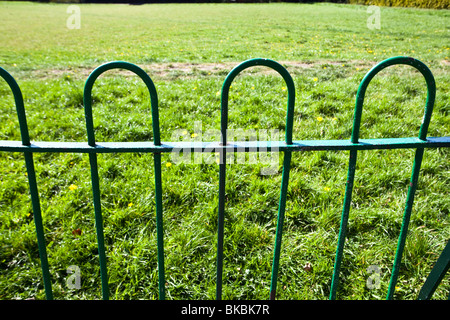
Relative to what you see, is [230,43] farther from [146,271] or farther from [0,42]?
[146,271]

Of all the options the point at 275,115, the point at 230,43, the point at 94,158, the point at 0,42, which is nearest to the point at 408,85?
the point at 275,115

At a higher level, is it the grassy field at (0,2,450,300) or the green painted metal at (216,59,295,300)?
the green painted metal at (216,59,295,300)

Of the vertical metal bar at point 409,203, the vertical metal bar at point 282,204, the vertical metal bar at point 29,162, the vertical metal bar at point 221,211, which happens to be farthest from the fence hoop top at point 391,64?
the vertical metal bar at point 29,162

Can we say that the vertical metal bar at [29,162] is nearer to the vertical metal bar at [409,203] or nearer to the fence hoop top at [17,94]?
the fence hoop top at [17,94]

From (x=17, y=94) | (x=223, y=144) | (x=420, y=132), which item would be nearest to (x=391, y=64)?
(x=420, y=132)

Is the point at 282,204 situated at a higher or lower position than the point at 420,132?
lower

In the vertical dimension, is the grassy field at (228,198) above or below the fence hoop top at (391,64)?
below

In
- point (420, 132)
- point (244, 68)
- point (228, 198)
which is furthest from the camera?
point (228, 198)

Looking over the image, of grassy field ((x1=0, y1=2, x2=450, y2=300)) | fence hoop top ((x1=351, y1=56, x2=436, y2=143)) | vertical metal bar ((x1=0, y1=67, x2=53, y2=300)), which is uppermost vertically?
fence hoop top ((x1=351, y1=56, x2=436, y2=143))

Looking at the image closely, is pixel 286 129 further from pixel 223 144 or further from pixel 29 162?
pixel 29 162

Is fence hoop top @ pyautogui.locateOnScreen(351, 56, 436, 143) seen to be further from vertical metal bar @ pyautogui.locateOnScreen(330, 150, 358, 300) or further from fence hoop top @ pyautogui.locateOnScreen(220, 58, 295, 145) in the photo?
fence hoop top @ pyautogui.locateOnScreen(220, 58, 295, 145)

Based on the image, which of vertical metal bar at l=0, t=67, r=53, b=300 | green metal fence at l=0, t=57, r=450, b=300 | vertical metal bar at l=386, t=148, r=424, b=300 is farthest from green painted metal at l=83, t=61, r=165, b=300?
vertical metal bar at l=386, t=148, r=424, b=300

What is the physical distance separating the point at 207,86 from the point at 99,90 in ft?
4.62

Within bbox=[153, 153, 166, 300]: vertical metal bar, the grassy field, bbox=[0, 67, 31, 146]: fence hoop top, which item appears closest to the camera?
bbox=[0, 67, 31, 146]: fence hoop top
